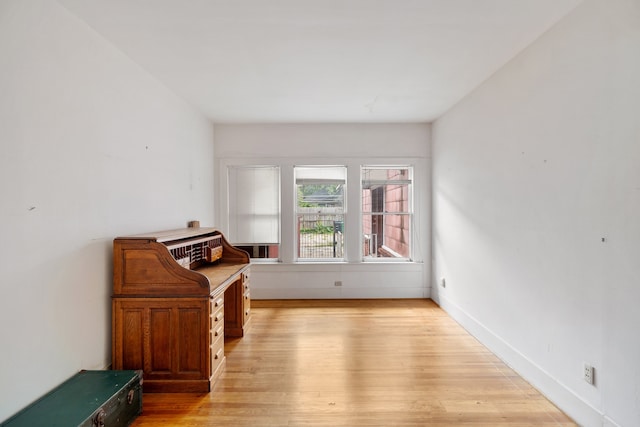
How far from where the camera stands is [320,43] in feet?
8.16

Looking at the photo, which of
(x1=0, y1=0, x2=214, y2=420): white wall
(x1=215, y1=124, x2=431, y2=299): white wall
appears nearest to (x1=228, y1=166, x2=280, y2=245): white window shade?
(x1=215, y1=124, x2=431, y2=299): white wall

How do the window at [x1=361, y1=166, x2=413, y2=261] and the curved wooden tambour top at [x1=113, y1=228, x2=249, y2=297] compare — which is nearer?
the curved wooden tambour top at [x1=113, y1=228, x2=249, y2=297]

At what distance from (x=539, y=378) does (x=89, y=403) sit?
3.18 m

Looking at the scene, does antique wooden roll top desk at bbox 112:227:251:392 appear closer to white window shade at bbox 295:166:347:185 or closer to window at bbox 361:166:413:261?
white window shade at bbox 295:166:347:185

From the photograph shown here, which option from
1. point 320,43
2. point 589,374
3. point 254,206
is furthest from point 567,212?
point 254,206

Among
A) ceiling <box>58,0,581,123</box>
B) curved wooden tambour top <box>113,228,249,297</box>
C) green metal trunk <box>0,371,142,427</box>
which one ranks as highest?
ceiling <box>58,0,581,123</box>

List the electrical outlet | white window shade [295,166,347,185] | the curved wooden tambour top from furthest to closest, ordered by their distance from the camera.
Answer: white window shade [295,166,347,185] → the curved wooden tambour top → the electrical outlet

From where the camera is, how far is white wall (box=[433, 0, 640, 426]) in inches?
69.1

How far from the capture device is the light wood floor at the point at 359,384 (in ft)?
6.98

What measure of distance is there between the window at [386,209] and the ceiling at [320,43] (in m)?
1.40

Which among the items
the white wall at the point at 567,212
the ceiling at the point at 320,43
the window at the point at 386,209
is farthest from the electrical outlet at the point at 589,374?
the window at the point at 386,209

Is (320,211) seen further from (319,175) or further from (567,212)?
(567,212)

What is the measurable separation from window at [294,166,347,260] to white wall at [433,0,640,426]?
2091 millimetres

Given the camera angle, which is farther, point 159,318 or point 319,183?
point 319,183
